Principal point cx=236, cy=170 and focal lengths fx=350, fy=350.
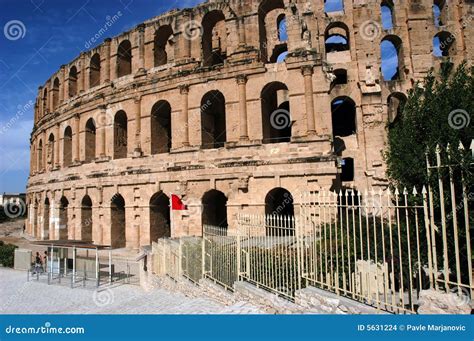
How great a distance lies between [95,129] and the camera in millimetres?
23734

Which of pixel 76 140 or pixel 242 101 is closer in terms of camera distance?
pixel 242 101

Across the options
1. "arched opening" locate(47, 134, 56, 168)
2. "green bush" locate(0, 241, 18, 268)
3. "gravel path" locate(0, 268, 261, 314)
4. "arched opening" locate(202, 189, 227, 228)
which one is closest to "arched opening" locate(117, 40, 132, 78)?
"arched opening" locate(47, 134, 56, 168)

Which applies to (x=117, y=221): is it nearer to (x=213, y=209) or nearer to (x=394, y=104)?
(x=213, y=209)

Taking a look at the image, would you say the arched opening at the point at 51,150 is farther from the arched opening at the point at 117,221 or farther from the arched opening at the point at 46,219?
the arched opening at the point at 117,221

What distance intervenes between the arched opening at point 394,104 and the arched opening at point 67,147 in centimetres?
2246

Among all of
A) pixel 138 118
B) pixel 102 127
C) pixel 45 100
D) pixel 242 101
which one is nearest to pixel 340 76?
pixel 242 101

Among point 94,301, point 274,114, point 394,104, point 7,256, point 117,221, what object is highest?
point 394,104

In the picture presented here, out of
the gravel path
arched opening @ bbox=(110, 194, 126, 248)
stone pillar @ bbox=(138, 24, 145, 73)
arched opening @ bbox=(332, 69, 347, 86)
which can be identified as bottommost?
the gravel path

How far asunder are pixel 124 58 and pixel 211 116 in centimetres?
810

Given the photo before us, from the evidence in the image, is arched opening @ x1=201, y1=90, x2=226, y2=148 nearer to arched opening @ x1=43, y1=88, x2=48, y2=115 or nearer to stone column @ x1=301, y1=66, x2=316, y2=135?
stone column @ x1=301, y1=66, x2=316, y2=135

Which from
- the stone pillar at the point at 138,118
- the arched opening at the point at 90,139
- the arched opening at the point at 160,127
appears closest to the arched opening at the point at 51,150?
the arched opening at the point at 90,139

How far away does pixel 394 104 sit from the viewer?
22469 millimetres

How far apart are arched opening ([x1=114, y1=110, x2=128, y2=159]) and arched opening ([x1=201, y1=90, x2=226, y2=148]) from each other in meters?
5.81

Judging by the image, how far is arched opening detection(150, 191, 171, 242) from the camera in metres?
19.3
